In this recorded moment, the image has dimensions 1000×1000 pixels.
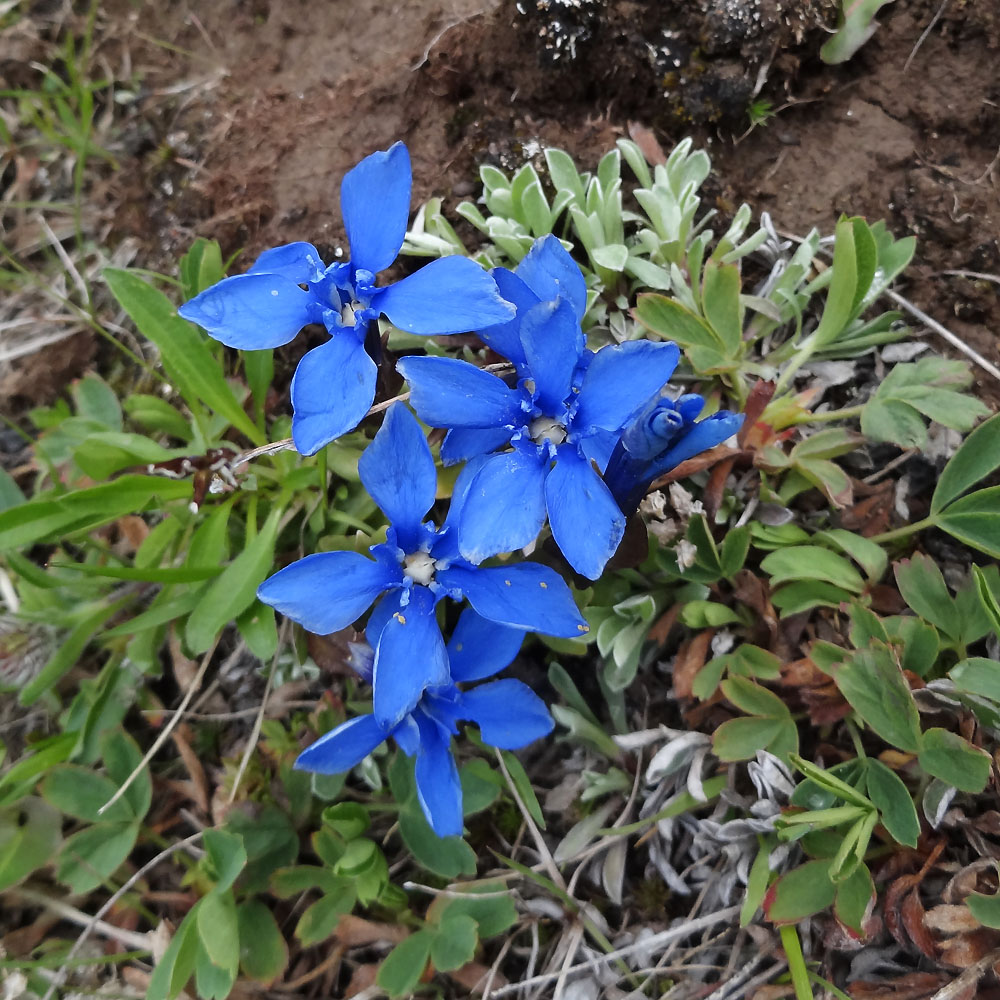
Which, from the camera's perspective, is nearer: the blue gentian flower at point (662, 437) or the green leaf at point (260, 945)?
the blue gentian flower at point (662, 437)

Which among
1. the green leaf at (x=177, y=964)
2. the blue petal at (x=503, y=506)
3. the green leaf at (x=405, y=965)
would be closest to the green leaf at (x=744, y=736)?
the blue petal at (x=503, y=506)

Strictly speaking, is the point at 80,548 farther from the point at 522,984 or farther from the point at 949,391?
the point at 949,391

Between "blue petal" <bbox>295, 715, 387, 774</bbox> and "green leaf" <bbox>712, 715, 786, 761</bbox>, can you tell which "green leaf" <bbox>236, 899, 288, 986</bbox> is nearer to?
"blue petal" <bbox>295, 715, 387, 774</bbox>

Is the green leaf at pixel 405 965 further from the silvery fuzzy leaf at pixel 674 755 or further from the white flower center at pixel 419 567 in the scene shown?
the white flower center at pixel 419 567

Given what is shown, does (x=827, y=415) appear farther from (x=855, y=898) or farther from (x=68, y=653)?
Answer: (x=68, y=653)

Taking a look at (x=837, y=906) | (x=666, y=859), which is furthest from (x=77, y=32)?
(x=837, y=906)

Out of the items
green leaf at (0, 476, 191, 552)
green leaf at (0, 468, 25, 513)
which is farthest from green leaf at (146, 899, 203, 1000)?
green leaf at (0, 468, 25, 513)

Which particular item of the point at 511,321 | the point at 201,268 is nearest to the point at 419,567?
the point at 511,321
